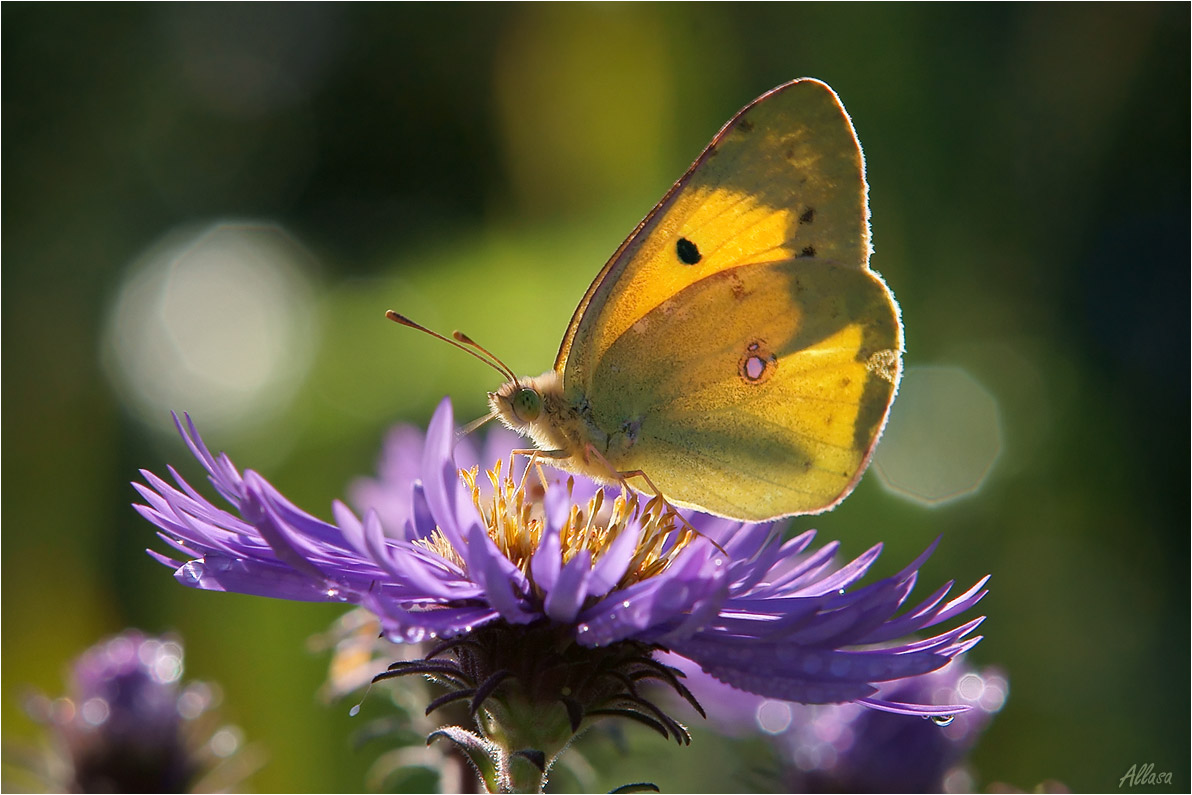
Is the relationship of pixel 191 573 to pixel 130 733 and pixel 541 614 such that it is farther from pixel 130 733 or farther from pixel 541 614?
pixel 130 733

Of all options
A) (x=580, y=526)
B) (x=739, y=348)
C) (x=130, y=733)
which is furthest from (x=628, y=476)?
(x=130, y=733)

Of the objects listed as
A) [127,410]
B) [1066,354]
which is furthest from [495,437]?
[1066,354]

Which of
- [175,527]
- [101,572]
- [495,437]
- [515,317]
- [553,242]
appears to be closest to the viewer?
[175,527]

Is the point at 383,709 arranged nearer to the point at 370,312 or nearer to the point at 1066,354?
the point at 370,312

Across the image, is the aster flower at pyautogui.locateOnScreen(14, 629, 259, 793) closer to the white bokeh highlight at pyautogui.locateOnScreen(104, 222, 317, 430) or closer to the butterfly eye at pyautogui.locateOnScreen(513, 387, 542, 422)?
the butterfly eye at pyautogui.locateOnScreen(513, 387, 542, 422)

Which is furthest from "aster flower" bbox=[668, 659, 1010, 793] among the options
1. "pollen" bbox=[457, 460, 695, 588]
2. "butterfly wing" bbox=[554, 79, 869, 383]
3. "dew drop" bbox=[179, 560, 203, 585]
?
"dew drop" bbox=[179, 560, 203, 585]

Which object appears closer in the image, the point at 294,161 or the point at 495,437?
the point at 495,437
